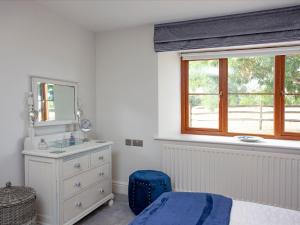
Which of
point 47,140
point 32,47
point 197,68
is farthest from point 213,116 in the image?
point 32,47

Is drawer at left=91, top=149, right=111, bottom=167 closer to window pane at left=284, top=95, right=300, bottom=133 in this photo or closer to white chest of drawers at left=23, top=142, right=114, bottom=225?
white chest of drawers at left=23, top=142, right=114, bottom=225

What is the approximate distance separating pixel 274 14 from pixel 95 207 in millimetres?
2934

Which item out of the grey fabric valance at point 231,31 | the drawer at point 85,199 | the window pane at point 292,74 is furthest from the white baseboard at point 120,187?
the window pane at point 292,74

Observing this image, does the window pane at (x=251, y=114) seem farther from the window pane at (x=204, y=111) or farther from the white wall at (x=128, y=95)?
the white wall at (x=128, y=95)

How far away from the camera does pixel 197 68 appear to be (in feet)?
12.1

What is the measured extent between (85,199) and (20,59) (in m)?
1.62

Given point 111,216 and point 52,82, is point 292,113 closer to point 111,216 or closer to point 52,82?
point 111,216

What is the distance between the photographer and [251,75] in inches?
133

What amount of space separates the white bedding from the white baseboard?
6.77ft

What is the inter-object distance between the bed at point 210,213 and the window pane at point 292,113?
5.58ft

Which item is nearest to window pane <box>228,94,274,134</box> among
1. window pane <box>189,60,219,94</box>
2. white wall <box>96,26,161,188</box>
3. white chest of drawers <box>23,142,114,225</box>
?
window pane <box>189,60,219,94</box>

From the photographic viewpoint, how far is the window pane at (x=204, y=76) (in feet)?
11.7

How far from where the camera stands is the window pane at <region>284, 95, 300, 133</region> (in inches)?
124

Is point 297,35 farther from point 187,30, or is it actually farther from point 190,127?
point 190,127
